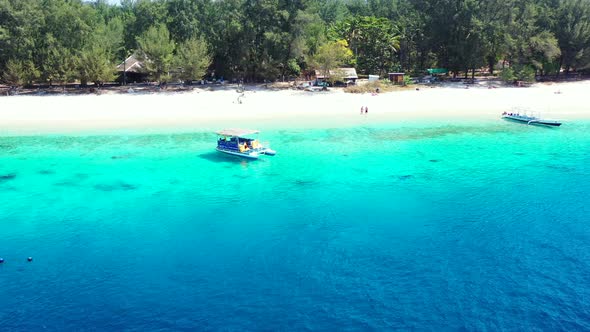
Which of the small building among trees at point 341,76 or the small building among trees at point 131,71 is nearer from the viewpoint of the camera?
the small building among trees at point 341,76

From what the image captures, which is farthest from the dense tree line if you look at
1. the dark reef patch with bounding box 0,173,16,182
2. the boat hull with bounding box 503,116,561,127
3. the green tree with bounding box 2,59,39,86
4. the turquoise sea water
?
the dark reef patch with bounding box 0,173,16,182

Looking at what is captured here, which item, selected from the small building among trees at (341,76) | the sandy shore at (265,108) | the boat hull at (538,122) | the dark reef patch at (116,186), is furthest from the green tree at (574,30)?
the dark reef patch at (116,186)

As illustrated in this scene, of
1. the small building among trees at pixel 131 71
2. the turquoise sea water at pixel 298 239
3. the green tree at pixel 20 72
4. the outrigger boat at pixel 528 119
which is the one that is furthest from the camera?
the small building among trees at pixel 131 71

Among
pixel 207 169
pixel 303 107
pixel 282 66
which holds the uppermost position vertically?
pixel 282 66

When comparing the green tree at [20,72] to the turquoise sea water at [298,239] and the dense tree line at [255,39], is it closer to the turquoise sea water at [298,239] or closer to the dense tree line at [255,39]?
the dense tree line at [255,39]

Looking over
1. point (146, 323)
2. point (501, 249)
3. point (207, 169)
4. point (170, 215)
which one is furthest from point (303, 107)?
point (146, 323)

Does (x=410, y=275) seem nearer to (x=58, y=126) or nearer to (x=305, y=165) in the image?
(x=305, y=165)

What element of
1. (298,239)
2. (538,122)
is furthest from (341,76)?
(298,239)
